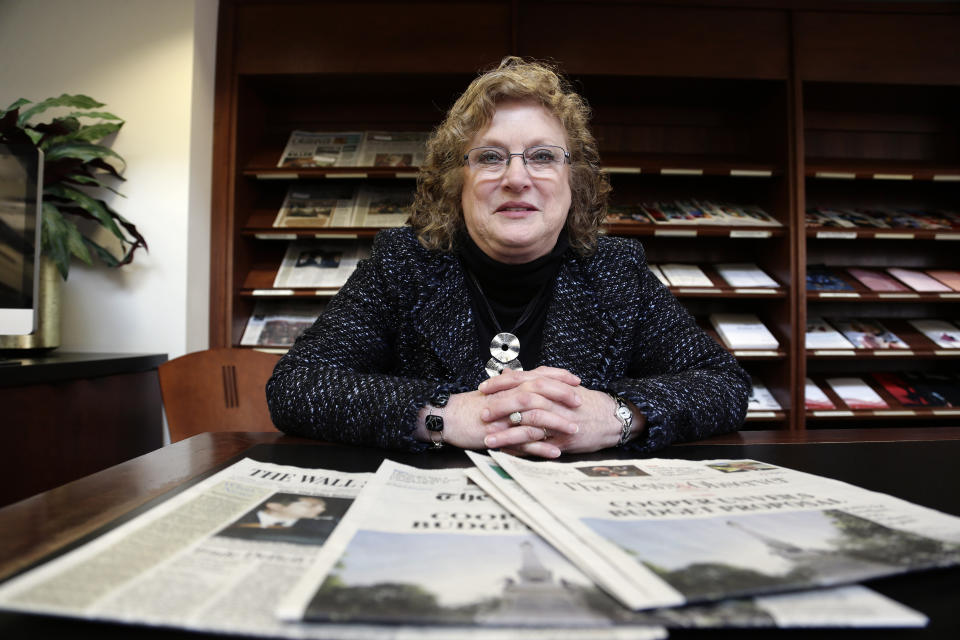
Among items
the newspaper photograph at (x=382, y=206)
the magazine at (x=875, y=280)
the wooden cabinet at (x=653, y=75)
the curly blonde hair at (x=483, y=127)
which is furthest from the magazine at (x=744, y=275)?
the newspaper photograph at (x=382, y=206)

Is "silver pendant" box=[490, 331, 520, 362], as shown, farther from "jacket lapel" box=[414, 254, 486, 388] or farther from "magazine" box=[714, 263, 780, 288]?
"magazine" box=[714, 263, 780, 288]

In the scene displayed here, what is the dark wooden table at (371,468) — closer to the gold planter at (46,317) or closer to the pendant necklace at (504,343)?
the pendant necklace at (504,343)

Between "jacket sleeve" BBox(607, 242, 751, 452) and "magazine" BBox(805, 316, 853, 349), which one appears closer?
"jacket sleeve" BBox(607, 242, 751, 452)

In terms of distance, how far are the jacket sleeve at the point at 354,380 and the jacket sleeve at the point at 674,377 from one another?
13.4 inches

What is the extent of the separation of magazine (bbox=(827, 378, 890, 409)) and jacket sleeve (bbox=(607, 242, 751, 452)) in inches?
70.2

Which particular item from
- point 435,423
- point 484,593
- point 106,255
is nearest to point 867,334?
point 435,423

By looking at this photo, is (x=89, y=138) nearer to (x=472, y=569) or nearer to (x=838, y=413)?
(x=472, y=569)

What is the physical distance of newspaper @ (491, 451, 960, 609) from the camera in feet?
0.98

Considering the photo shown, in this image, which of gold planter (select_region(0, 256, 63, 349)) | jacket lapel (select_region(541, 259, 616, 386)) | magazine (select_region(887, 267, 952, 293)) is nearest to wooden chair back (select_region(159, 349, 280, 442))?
jacket lapel (select_region(541, 259, 616, 386))

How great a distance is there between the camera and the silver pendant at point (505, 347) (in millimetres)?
1220

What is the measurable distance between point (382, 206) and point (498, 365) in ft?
5.23

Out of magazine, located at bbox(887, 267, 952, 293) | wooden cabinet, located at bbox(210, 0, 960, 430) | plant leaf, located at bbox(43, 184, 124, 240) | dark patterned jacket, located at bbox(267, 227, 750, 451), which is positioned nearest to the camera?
dark patterned jacket, located at bbox(267, 227, 750, 451)

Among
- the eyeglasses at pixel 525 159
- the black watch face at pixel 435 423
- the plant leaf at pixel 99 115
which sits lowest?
the black watch face at pixel 435 423

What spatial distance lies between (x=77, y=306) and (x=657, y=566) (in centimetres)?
257
